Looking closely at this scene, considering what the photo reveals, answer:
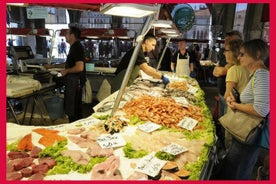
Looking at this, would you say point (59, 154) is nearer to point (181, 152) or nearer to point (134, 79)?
point (181, 152)

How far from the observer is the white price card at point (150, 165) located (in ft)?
6.43

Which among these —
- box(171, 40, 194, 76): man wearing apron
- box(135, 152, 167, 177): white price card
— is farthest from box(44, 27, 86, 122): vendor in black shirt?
box(135, 152, 167, 177): white price card

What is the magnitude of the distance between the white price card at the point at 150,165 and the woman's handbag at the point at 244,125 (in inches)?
52.9

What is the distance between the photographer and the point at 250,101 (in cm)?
285

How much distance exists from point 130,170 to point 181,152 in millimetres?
560

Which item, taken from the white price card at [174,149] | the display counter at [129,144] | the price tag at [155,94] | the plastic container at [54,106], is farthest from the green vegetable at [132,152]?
the plastic container at [54,106]

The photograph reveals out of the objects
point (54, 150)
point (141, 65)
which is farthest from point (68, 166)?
point (141, 65)

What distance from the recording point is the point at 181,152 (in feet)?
7.48

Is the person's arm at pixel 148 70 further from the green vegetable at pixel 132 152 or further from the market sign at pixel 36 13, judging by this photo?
the green vegetable at pixel 132 152

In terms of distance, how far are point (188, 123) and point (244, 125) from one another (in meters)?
0.69

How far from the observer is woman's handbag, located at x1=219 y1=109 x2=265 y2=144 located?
2826 mm

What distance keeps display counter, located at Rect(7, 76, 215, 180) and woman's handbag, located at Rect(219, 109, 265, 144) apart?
28 centimetres

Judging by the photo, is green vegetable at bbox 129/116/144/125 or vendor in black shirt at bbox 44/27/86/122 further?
vendor in black shirt at bbox 44/27/86/122

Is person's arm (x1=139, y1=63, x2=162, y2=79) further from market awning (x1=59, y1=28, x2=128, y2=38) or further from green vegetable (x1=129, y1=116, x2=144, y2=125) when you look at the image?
market awning (x1=59, y1=28, x2=128, y2=38)
